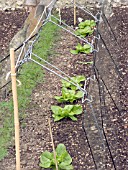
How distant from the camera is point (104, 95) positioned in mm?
4566

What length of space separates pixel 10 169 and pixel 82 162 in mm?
579

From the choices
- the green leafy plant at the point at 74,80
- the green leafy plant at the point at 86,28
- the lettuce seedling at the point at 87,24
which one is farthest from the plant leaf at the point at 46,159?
the lettuce seedling at the point at 87,24

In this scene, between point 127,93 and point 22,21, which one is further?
point 22,21

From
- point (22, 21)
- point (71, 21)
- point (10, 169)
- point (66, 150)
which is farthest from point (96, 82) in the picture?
point (22, 21)

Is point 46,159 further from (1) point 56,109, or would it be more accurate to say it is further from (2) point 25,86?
(2) point 25,86

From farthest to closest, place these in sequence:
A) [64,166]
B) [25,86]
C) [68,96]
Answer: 1. [25,86]
2. [68,96]
3. [64,166]

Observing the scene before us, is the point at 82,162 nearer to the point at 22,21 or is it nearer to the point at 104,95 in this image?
the point at 104,95

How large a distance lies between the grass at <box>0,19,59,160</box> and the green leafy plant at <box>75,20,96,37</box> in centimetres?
31

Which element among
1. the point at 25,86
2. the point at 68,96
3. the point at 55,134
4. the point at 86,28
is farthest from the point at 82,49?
the point at 55,134

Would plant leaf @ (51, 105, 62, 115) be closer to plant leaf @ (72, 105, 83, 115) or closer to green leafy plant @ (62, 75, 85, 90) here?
plant leaf @ (72, 105, 83, 115)

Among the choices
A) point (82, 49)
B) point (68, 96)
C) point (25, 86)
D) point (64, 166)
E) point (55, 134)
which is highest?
point (82, 49)

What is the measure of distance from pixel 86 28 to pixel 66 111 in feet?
6.79

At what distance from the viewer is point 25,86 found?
16.6 feet

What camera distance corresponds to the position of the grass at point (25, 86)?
14.1ft
